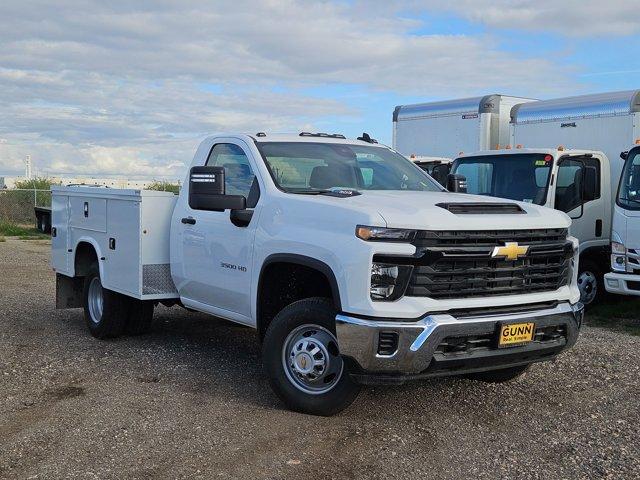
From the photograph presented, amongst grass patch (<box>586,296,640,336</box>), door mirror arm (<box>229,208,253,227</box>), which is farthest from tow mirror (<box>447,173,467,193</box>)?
grass patch (<box>586,296,640,336</box>)

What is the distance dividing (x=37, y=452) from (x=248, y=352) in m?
3.20

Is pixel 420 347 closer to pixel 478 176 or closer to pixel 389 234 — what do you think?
pixel 389 234

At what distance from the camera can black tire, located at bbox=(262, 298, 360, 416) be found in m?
5.58

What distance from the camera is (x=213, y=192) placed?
6.25 m

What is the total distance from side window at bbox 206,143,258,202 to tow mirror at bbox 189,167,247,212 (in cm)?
25

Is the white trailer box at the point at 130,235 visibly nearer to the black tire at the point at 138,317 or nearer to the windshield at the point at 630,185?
the black tire at the point at 138,317

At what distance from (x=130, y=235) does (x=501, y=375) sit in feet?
12.2

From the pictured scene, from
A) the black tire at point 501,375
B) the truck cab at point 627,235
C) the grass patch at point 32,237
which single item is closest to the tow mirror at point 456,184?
the black tire at point 501,375

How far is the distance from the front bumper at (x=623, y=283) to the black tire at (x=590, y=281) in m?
1.02

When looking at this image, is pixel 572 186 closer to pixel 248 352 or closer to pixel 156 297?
pixel 248 352

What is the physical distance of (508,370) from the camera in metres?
6.55

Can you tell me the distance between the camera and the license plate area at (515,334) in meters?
5.39

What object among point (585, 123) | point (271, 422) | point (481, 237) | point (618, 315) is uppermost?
point (585, 123)

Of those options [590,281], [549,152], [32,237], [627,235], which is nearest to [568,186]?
[549,152]
